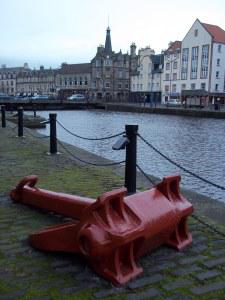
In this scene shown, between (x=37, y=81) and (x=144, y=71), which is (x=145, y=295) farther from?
(x=37, y=81)

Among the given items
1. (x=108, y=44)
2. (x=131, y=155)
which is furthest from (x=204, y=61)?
(x=131, y=155)

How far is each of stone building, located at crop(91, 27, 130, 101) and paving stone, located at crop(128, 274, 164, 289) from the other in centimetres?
10442

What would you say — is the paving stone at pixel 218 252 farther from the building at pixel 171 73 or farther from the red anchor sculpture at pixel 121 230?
the building at pixel 171 73

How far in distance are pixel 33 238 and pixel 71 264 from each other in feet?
1.79

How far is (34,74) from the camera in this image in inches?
5531

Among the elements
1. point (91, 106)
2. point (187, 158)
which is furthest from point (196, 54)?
point (187, 158)

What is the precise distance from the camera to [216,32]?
75312mm

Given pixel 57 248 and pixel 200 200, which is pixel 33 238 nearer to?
pixel 57 248

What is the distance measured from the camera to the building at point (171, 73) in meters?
82.4

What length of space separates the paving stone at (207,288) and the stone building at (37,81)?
123943 mm

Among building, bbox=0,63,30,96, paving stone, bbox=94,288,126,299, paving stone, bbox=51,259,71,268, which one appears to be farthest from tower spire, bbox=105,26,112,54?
paving stone, bbox=94,288,126,299

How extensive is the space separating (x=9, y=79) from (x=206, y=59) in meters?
100

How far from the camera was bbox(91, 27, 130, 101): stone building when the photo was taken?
10794 centimetres

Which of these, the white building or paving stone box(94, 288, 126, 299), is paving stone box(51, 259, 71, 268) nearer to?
paving stone box(94, 288, 126, 299)
